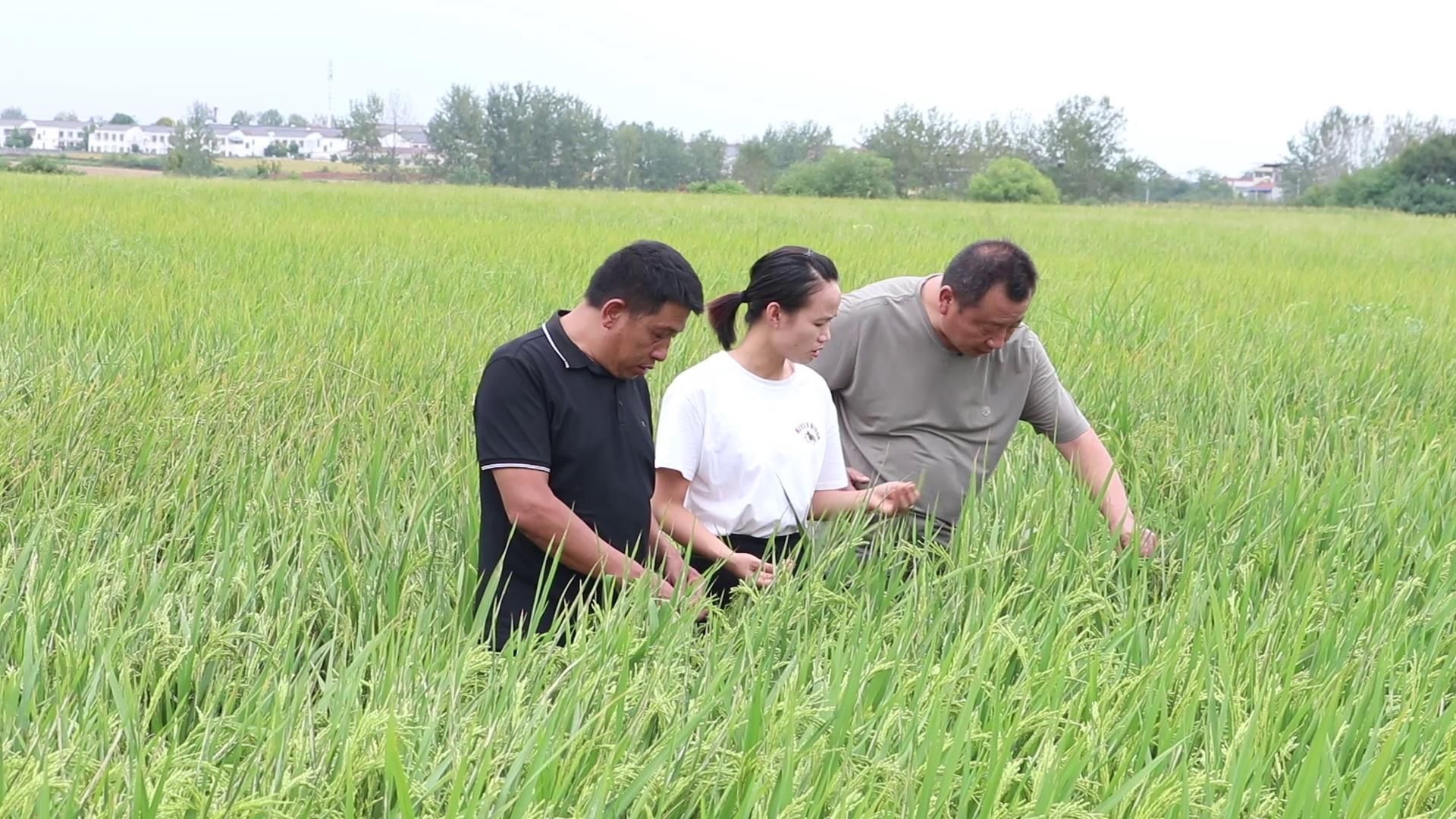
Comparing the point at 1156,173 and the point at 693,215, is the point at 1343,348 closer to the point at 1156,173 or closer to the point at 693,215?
the point at 693,215

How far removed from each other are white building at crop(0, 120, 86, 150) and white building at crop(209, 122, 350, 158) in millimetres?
11986

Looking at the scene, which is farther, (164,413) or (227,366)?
(227,366)

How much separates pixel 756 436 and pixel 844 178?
50172 millimetres

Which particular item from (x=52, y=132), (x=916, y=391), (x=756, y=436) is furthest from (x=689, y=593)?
(x=52, y=132)

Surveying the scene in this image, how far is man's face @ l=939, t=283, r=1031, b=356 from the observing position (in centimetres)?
276

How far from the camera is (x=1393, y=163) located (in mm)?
44000

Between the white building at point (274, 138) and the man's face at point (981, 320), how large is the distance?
121 meters

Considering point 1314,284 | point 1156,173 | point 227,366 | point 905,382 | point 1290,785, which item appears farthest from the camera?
point 1156,173

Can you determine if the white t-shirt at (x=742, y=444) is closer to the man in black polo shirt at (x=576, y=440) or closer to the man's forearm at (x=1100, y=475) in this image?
the man in black polo shirt at (x=576, y=440)

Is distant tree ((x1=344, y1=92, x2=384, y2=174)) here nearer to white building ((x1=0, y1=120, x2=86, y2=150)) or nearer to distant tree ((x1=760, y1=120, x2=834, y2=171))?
distant tree ((x1=760, y1=120, x2=834, y2=171))

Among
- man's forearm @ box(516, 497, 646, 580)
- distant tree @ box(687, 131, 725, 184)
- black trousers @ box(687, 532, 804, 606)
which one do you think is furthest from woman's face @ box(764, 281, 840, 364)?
distant tree @ box(687, 131, 725, 184)

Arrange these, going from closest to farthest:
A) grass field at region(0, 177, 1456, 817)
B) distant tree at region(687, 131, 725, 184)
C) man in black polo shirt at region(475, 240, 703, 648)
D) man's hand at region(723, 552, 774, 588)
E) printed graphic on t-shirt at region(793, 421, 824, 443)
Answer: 1. grass field at region(0, 177, 1456, 817)
2. man in black polo shirt at region(475, 240, 703, 648)
3. man's hand at region(723, 552, 774, 588)
4. printed graphic on t-shirt at region(793, 421, 824, 443)
5. distant tree at region(687, 131, 725, 184)

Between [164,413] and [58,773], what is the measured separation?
232 cm

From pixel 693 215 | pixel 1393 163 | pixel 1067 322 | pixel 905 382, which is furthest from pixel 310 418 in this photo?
pixel 1393 163
